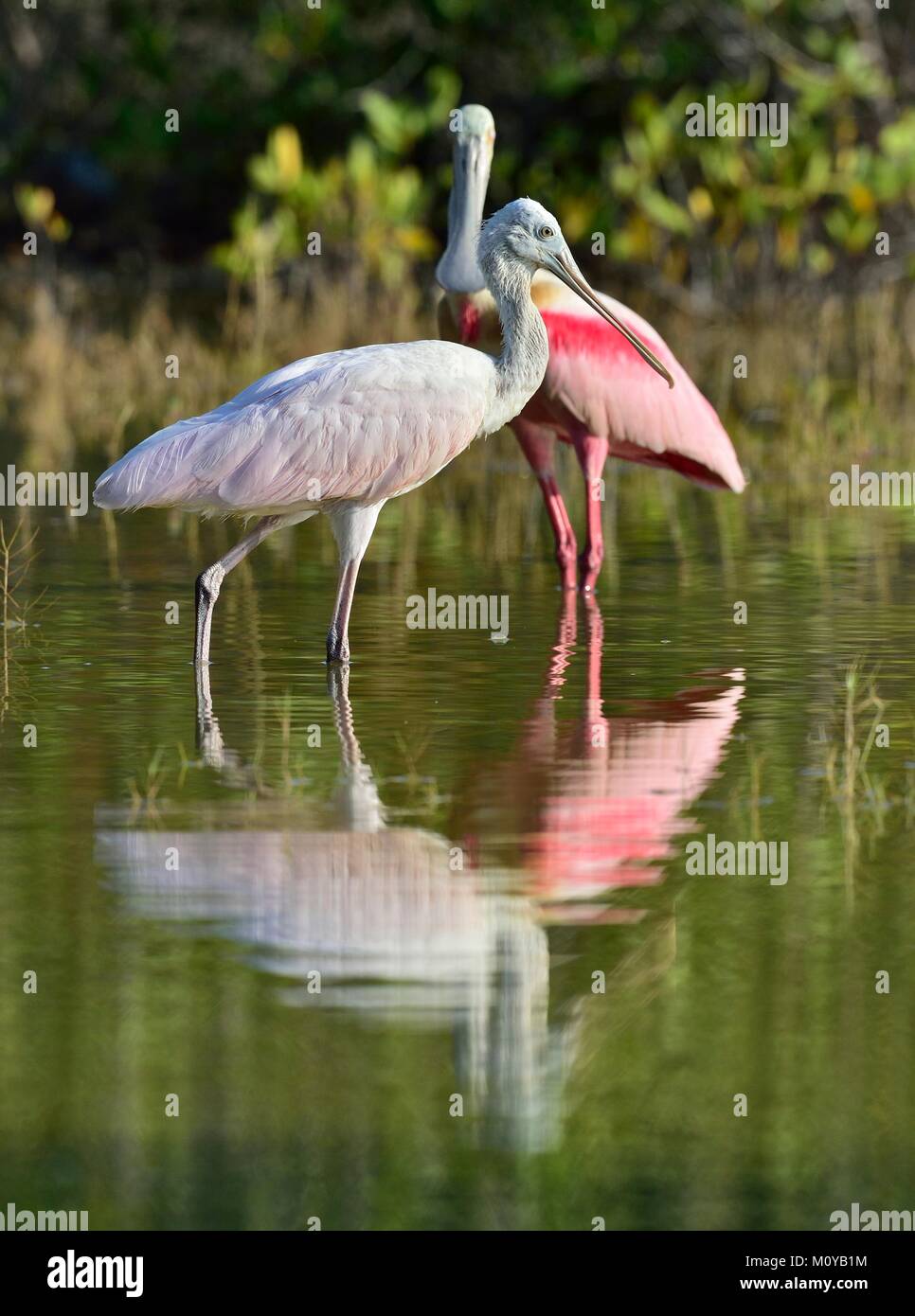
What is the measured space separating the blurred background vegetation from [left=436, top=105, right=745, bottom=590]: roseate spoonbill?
293 cm

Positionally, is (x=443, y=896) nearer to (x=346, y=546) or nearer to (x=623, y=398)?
(x=346, y=546)

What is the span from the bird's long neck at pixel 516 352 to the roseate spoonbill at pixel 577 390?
1.57 metres

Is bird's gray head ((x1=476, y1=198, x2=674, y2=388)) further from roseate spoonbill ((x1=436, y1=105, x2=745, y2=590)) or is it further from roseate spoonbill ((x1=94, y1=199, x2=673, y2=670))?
roseate spoonbill ((x1=436, y1=105, x2=745, y2=590))

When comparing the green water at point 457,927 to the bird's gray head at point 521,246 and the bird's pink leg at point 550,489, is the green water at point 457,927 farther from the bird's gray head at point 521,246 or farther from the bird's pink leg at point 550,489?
the bird's gray head at point 521,246

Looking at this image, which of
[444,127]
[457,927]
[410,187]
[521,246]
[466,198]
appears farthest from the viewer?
[444,127]

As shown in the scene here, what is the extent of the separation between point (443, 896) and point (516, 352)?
12.2ft

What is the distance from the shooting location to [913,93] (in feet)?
88.6

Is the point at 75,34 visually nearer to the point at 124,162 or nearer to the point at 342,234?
the point at 124,162

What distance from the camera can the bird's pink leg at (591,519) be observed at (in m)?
11.9

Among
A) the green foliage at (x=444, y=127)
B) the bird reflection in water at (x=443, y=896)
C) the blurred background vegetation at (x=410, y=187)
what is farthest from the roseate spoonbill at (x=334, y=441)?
the green foliage at (x=444, y=127)

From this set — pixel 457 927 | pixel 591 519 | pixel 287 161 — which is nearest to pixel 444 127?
pixel 287 161

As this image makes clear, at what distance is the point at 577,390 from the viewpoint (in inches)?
477

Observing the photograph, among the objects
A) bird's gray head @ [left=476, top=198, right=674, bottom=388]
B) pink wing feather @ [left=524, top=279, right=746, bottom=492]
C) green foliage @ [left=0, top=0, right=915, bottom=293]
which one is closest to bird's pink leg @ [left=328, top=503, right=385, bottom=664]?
bird's gray head @ [left=476, top=198, right=674, bottom=388]

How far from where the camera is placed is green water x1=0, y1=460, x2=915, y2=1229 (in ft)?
16.2
